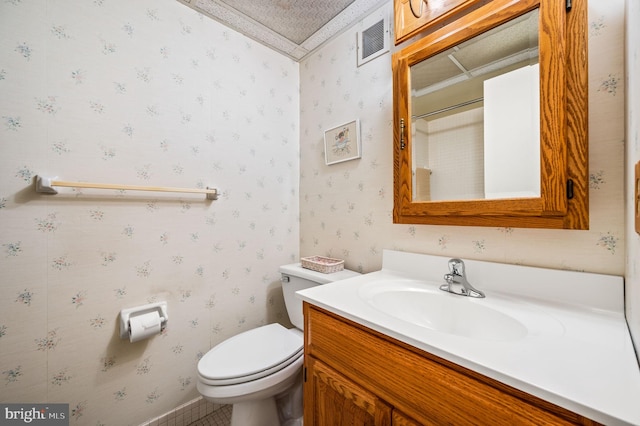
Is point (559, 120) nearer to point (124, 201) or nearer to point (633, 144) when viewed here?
point (633, 144)

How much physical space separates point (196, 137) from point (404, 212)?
3.68 feet

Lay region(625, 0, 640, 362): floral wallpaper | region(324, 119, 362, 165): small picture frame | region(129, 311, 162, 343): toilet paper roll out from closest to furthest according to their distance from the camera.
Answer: region(625, 0, 640, 362): floral wallpaper, region(129, 311, 162, 343): toilet paper roll, region(324, 119, 362, 165): small picture frame

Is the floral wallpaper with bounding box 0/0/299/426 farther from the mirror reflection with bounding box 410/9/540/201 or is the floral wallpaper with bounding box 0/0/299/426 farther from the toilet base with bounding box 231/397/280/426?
the mirror reflection with bounding box 410/9/540/201

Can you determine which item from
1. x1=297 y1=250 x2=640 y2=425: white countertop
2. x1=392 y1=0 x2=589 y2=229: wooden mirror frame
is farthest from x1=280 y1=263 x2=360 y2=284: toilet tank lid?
x1=392 y1=0 x2=589 y2=229: wooden mirror frame

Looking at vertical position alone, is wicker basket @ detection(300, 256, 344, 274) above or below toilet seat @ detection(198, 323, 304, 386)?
above

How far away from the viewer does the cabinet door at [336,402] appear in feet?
2.19

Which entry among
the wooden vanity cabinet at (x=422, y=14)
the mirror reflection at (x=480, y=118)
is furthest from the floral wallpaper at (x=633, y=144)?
the wooden vanity cabinet at (x=422, y=14)

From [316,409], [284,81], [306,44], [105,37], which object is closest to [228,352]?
[316,409]

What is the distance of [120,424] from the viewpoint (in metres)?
1.10

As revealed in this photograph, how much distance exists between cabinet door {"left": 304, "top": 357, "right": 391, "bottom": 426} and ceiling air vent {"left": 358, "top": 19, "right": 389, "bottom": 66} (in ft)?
4.74

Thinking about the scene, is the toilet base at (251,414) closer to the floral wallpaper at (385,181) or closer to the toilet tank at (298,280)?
the toilet tank at (298,280)

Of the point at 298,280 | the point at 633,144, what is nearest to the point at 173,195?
the point at 298,280

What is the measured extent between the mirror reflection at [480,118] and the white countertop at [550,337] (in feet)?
0.96

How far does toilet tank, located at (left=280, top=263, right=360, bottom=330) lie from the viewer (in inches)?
50.3
